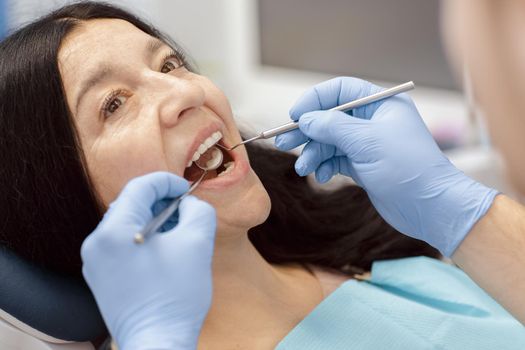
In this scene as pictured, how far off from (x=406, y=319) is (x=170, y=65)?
2.29 ft

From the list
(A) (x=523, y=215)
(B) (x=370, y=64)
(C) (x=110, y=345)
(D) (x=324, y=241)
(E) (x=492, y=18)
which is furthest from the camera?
(B) (x=370, y=64)

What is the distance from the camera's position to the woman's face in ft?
3.79

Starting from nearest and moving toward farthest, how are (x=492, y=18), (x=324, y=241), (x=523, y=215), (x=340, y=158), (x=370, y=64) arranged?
(x=492, y=18)
(x=523, y=215)
(x=340, y=158)
(x=324, y=241)
(x=370, y=64)

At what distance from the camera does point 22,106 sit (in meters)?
1.21

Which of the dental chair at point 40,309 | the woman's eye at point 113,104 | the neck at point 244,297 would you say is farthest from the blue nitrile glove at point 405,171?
the dental chair at point 40,309

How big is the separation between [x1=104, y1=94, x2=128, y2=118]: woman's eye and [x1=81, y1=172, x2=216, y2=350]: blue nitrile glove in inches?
10.9

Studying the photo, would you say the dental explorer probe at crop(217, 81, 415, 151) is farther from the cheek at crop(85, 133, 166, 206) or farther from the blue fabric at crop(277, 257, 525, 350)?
the blue fabric at crop(277, 257, 525, 350)

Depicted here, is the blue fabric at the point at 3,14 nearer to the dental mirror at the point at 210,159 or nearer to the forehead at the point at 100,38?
the forehead at the point at 100,38

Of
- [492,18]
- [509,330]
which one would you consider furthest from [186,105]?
[509,330]

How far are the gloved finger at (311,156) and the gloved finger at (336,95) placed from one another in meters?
0.07

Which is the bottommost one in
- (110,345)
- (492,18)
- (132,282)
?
(110,345)

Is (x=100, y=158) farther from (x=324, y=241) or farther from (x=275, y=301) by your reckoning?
(x=324, y=241)

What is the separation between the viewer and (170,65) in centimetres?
130

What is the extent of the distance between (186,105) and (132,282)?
38 centimetres
